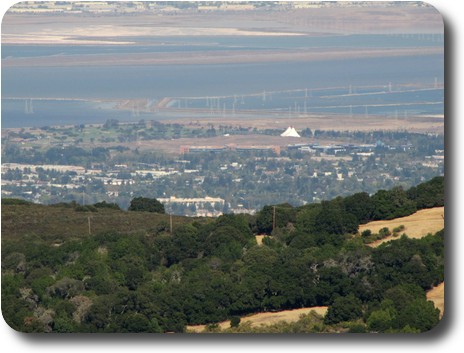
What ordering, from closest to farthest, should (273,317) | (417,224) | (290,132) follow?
1. (273,317)
2. (417,224)
3. (290,132)

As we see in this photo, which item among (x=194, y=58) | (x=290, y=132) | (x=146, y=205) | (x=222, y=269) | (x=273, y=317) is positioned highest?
(x=194, y=58)

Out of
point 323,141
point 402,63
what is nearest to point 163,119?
point 323,141

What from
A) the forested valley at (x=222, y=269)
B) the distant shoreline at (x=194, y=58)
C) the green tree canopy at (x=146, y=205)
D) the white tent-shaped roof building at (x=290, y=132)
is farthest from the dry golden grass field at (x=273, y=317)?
the green tree canopy at (x=146, y=205)

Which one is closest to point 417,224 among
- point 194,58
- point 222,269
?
point 222,269

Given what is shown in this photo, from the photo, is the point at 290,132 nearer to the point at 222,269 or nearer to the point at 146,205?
the point at 146,205

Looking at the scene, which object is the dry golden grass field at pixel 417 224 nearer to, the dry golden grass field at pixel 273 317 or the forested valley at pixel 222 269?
the forested valley at pixel 222 269

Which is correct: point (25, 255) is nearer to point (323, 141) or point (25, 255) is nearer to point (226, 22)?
point (226, 22)
